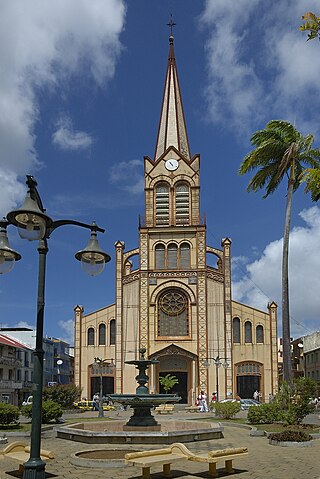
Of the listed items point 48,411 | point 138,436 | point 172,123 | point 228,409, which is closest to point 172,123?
point 172,123

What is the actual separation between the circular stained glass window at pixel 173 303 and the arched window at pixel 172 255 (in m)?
2.54

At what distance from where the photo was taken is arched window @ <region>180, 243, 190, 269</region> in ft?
168

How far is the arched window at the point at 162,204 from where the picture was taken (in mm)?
52500

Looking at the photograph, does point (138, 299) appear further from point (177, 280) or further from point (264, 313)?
point (264, 313)

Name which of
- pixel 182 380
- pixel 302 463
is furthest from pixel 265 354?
pixel 302 463

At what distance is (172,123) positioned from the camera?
5738 cm

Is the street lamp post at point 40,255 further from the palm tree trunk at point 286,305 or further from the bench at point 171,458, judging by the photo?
the palm tree trunk at point 286,305

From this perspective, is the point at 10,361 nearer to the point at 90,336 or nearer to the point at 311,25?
the point at 90,336

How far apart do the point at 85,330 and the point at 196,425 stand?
3110 centimetres

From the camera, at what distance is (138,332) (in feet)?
164

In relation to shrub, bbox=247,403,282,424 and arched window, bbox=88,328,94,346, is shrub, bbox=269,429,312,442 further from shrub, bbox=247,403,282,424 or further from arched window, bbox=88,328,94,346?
arched window, bbox=88,328,94,346

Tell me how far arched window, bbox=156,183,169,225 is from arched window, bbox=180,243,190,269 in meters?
2.91

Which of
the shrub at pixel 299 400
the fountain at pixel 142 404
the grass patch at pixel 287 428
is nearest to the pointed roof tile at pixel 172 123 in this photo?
the grass patch at pixel 287 428

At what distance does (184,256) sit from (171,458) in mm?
40173
